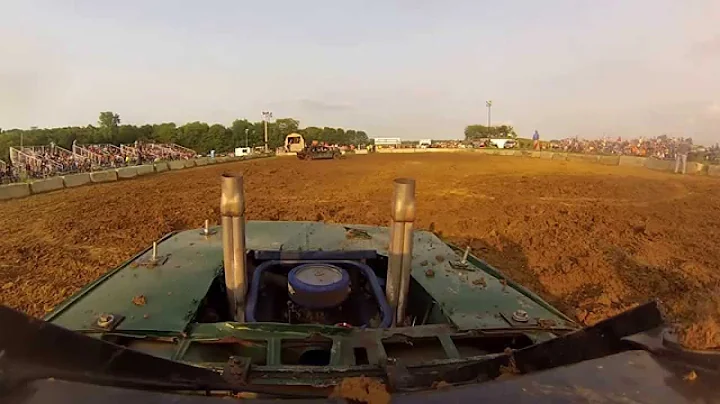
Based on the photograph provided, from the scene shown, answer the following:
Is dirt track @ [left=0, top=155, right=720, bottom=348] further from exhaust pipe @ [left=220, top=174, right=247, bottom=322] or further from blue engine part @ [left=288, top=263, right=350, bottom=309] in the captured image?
exhaust pipe @ [left=220, top=174, right=247, bottom=322]

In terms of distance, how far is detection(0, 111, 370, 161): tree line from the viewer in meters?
54.7

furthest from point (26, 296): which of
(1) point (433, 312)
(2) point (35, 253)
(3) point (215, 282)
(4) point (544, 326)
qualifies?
(4) point (544, 326)

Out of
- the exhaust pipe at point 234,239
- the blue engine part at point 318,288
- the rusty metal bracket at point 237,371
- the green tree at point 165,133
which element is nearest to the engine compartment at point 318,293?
the blue engine part at point 318,288

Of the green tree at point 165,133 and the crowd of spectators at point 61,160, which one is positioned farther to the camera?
the green tree at point 165,133

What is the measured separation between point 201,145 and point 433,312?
64.5 meters

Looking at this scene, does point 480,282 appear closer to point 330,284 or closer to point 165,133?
point 330,284

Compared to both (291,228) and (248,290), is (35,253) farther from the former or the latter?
(248,290)

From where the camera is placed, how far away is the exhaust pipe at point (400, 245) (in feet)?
9.59

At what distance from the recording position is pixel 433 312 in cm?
300

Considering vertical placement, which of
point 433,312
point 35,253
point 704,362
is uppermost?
point 704,362

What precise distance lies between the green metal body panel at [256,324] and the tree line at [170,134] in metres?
48.8

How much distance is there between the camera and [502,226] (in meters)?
11.6

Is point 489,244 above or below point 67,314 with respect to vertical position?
below

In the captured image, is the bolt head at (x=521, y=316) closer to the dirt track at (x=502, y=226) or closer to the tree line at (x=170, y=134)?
the dirt track at (x=502, y=226)
